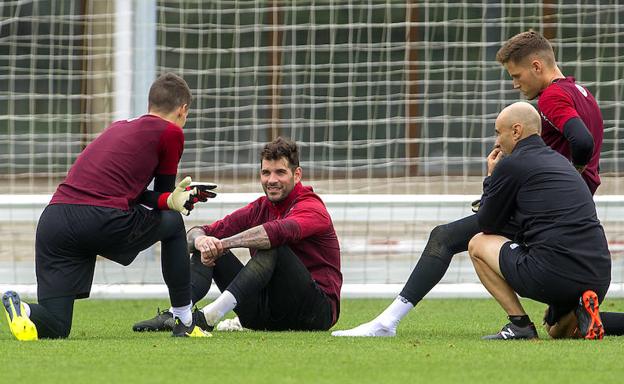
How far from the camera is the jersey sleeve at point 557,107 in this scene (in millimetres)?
6129

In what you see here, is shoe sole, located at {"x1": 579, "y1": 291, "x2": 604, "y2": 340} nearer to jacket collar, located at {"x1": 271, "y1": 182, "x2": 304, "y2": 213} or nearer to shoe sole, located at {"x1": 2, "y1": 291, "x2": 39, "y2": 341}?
jacket collar, located at {"x1": 271, "y1": 182, "x2": 304, "y2": 213}

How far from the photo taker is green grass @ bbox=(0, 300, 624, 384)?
15.7ft

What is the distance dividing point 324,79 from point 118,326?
6.85 meters

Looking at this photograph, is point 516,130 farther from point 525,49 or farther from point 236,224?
point 236,224

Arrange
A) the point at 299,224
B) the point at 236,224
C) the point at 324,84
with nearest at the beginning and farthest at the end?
the point at 299,224
the point at 236,224
the point at 324,84

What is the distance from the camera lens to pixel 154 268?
9.67 m

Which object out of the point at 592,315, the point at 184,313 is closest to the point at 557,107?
the point at 592,315

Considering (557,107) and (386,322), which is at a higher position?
(557,107)

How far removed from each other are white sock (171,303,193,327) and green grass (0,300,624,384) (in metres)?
0.12

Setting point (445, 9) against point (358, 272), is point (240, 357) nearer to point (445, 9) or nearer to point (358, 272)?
point (358, 272)

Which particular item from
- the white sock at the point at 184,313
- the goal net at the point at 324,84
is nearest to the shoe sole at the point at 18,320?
the white sock at the point at 184,313

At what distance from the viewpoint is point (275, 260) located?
6488 mm

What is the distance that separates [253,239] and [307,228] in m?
0.31

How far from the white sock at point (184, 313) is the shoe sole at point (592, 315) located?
1.84 meters
